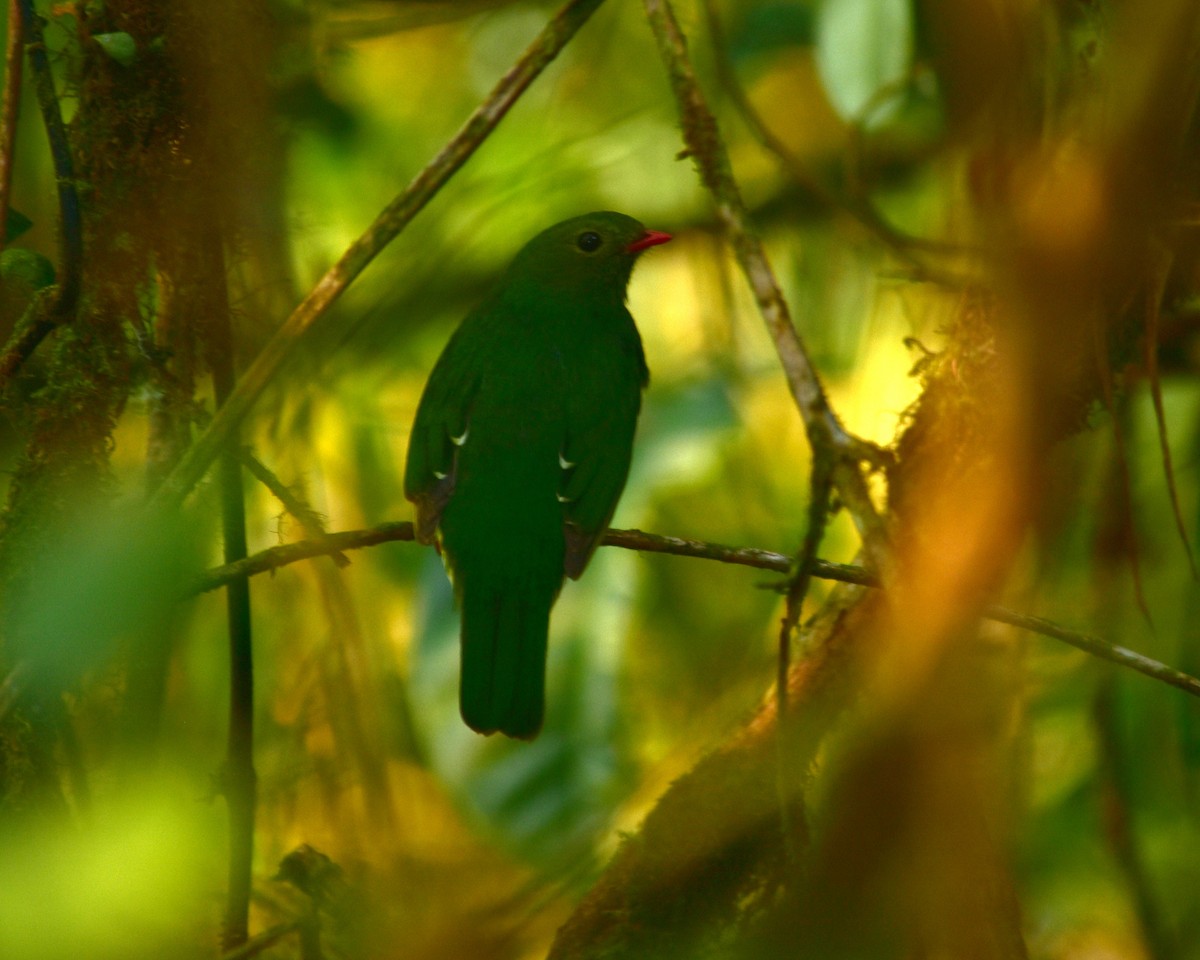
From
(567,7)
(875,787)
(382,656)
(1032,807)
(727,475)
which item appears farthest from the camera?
(727,475)

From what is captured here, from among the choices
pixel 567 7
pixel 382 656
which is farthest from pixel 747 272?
pixel 382 656

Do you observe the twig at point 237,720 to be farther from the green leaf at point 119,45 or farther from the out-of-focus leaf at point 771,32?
the out-of-focus leaf at point 771,32

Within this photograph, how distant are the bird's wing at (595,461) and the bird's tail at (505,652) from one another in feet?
0.44

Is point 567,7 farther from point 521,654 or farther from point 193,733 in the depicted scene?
point 193,733

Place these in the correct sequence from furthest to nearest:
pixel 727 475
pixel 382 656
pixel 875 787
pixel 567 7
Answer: pixel 727 475 < pixel 382 656 < pixel 567 7 < pixel 875 787

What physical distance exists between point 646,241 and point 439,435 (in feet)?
3.63

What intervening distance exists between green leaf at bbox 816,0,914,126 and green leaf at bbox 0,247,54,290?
6.79 ft

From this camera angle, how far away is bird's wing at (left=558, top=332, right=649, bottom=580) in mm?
3408

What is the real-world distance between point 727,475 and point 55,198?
6.90 feet

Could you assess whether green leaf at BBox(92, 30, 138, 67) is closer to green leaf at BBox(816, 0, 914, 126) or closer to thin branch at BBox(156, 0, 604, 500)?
thin branch at BBox(156, 0, 604, 500)

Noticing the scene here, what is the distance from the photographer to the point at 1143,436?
3852 millimetres

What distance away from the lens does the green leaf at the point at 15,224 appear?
2.72 m

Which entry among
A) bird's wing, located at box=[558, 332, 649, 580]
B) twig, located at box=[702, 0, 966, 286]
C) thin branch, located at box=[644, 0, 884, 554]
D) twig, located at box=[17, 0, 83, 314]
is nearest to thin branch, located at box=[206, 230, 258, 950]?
twig, located at box=[17, 0, 83, 314]

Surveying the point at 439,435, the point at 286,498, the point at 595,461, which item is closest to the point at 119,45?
the point at 286,498
